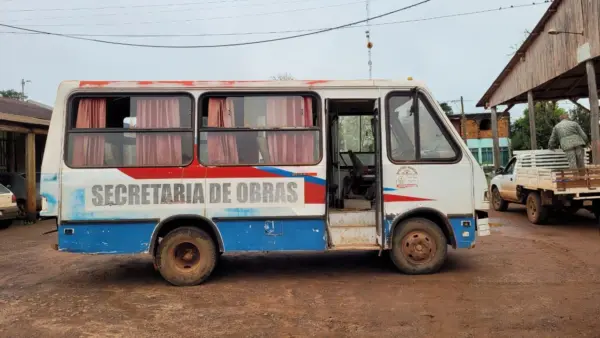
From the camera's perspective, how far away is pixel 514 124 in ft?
131

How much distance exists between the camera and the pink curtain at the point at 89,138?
19.0ft

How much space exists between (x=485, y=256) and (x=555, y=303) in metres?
2.54

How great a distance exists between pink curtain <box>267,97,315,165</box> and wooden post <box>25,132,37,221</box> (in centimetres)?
1136

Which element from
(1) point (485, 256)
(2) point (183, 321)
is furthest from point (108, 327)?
(1) point (485, 256)

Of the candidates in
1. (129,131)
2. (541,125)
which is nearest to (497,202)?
(129,131)

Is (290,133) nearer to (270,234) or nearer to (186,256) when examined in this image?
(270,234)

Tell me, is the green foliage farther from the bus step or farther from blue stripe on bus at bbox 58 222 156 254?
blue stripe on bus at bbox 58 222 156 254

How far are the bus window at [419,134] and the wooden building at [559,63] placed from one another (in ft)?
24.4

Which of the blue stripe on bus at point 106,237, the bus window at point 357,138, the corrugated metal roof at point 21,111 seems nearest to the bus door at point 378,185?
the bus window at point 357,138

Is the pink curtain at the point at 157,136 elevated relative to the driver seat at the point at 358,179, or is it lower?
elevated

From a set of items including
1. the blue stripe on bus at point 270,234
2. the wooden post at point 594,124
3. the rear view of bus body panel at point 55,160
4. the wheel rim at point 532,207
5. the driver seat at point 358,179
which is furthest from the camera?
the wooden post at point 594,124

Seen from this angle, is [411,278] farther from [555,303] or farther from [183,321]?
[183,321]

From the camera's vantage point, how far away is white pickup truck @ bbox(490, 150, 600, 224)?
9.40 meters

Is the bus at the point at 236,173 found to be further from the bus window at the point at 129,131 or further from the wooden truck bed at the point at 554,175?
the wooden truck bed at the point at 554,175
